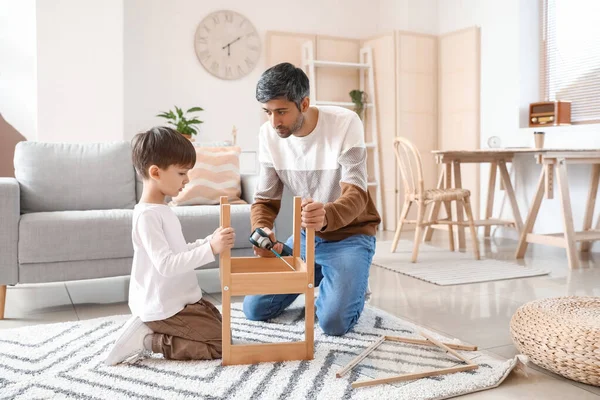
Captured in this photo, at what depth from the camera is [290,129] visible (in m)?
1.90

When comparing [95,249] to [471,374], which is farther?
[95,249]

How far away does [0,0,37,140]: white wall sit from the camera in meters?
4.58

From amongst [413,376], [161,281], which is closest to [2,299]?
[161,281]

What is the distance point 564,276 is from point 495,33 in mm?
2481

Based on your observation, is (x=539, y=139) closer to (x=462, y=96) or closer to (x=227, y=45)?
(x=462, y=96)

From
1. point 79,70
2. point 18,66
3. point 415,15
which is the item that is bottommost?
point 79,70

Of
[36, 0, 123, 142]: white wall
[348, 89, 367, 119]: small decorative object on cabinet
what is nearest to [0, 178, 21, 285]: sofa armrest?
[36, 0, 123, 142]: white wall

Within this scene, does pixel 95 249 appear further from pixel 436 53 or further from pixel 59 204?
pixel 436 53

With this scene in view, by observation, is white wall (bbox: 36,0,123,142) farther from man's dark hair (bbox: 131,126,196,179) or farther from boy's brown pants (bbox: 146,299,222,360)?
boy's brown pants (bbox: 146,299,222,360)

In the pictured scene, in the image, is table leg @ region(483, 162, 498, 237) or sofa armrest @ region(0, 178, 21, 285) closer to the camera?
sofa armrest @ region(0, 178, 21, 285)

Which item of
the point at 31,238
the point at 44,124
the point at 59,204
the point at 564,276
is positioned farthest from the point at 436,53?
the point at 31,238

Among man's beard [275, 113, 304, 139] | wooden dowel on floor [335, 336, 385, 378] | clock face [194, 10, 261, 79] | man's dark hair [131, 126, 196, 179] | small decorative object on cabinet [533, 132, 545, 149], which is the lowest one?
wooden dowel on floor [335, 336, 385, 378]

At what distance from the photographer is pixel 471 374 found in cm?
161

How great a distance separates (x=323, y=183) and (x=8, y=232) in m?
1.28
